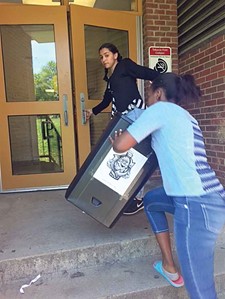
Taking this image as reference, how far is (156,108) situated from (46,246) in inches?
47.7

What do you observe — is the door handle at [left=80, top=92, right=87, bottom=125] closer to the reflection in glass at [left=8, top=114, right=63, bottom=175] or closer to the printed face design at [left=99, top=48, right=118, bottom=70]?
the reflection in glass at [left=8, top=114, right=63, bottom=175]

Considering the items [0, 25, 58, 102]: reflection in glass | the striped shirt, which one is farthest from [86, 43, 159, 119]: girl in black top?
[0, 25, 58, 102]: reflection in glass

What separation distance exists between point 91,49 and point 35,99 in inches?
34.3

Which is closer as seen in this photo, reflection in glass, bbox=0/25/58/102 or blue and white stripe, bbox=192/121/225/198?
blue and white stripe, bbox=192/121/225/198

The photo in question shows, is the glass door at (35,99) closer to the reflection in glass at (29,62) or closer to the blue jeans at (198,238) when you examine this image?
the reflection in glass at (29,62)

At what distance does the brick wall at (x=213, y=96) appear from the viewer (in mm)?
2795

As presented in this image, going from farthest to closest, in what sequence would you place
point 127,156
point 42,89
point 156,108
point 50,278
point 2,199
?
point 42,89, point 2,199, point 50,278, point 127,156, point 156,108

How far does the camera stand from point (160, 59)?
3.48 m

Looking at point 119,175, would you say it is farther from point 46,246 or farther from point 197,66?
point 197,66

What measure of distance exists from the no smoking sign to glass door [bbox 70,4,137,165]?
0.85 feet

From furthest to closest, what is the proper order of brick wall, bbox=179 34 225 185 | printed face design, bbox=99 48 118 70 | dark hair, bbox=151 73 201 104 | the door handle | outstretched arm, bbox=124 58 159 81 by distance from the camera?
1. the door handle
2. brick wall, bbox=179 34 225 185
3. printed face design, bbox=99 48 118 70
4. outstretched arm, bbox=124 58 159 81
5. dark hair, bbox=151 73 201 104

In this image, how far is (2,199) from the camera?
3061 mm

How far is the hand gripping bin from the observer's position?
1681mm

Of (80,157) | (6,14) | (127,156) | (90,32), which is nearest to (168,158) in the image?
(127,156)
